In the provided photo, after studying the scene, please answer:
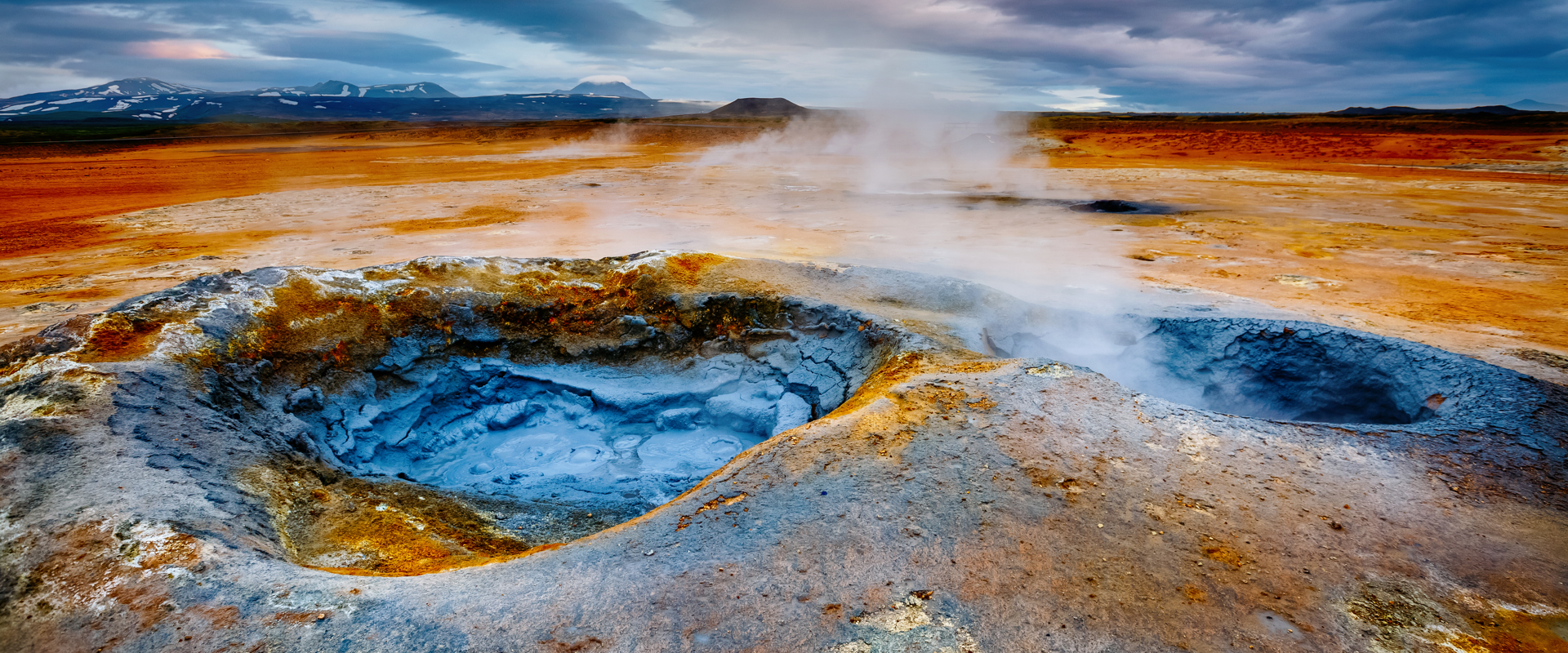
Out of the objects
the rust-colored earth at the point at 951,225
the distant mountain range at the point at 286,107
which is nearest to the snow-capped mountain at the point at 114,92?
the distant mountain range at the point at 286,107

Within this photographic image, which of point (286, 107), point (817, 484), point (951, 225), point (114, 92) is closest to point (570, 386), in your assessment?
point (817, 484)

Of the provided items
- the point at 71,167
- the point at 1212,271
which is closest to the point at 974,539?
the point at 1212,271

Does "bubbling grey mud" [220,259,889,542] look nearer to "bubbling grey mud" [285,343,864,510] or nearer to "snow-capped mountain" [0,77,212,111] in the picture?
"bubbling grey mud" [285,343,864,510]

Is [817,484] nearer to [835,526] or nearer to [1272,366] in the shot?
[835,526]

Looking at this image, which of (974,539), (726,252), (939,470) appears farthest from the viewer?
(726,252)

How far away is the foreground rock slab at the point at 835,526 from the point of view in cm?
262

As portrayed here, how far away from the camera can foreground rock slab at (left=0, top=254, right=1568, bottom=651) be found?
103 inches

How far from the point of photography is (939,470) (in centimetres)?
361

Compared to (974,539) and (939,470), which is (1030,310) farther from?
(974,539)

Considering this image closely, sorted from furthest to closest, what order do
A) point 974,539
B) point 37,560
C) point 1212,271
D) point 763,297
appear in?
point 1212,271 → point 763,297 → point 974,539 → point 37,560

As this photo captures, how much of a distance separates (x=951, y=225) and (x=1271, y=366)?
8.86 metres

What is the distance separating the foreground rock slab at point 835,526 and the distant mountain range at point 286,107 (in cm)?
10313

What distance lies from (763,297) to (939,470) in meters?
3.46

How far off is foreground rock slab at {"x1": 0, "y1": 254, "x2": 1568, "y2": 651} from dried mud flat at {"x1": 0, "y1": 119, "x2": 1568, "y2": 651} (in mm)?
17
